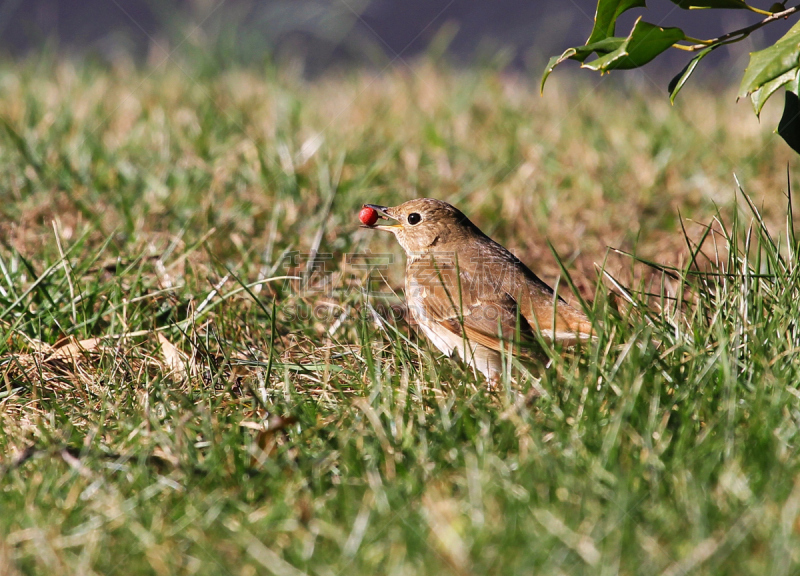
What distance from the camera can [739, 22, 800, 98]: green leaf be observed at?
2.60 metres

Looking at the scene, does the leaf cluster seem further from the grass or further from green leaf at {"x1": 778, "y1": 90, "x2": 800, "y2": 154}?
the grass

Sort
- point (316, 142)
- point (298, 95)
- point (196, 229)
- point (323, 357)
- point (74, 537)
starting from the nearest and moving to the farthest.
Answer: point (74, 537), point (323, 357), point (196, 229), point (316, 142), point (298, 95)

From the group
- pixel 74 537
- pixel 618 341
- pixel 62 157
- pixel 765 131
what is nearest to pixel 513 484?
pixel 618 341

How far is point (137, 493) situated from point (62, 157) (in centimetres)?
374

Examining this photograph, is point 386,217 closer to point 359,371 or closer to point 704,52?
point 359,371

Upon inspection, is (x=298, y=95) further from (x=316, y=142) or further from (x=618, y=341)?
(x=618, y=341)

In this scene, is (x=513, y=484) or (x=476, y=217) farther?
(x=476, y=217)

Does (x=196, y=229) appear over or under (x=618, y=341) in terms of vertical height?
under

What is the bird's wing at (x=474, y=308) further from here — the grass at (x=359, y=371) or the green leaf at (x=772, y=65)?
the green leaf at (x=772, y=65)

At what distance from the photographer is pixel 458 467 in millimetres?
2586

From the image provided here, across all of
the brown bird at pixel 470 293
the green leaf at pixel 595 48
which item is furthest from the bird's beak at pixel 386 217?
the green leaf at pixel 595 48

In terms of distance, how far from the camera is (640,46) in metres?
2.79

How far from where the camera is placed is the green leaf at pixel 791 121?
298cm

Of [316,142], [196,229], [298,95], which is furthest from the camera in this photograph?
[298,95]
